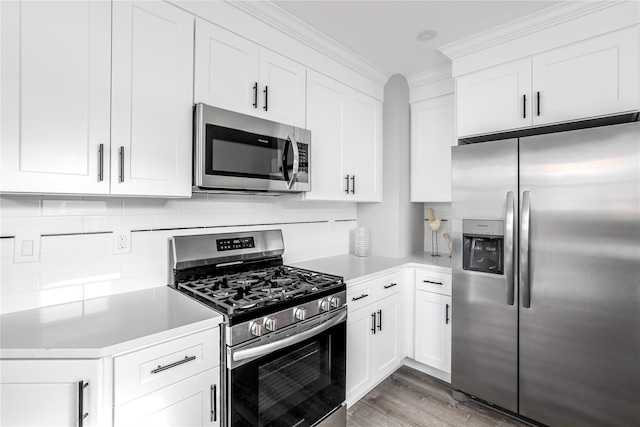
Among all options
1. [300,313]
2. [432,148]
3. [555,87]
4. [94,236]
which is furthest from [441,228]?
[94,236]

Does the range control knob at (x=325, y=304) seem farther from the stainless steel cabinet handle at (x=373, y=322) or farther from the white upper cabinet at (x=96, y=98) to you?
the white upper cabinet at (x=96, y=98)

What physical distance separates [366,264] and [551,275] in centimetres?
121

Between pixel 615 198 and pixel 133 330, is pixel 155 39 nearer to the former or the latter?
pixel 133 330

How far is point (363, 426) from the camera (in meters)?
2.04

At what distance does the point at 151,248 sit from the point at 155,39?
1068 millimetres

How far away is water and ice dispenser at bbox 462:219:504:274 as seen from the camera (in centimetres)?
204

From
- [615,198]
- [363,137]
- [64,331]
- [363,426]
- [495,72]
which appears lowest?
[363,426]

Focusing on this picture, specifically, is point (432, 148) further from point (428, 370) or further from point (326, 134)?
point (428, 370)

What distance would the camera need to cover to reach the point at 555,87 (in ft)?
6.57

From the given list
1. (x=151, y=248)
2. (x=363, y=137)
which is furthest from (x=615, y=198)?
(x=151, y=248)

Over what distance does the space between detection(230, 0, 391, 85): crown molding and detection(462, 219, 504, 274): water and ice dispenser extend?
1.51m

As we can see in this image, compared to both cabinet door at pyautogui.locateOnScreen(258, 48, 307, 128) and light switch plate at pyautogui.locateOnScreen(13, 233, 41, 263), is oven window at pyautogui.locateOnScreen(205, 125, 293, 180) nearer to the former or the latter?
cabinet door at pyautogui.locateOnScreen(258, 48, 307, 128)

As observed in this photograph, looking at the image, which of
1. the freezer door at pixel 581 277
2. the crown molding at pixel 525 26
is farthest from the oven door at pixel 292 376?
the crown molding at pixel 525 26

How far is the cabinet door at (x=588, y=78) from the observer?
1.78 metres
